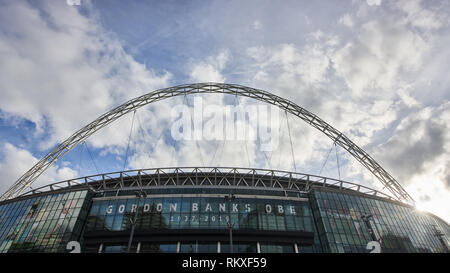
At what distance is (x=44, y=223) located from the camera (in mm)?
42344

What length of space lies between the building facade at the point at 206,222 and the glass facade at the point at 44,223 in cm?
18

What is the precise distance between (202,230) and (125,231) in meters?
14.4

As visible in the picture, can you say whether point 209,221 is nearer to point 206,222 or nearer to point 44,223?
point 206,222

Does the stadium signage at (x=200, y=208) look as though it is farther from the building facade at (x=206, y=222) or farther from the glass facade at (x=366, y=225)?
the glass facade at (x=366, y=225)

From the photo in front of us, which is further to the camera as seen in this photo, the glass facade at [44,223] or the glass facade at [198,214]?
the glass facade at [198,214]

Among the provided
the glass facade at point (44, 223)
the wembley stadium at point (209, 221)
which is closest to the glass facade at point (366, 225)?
the wembley stadium at point (209, 221)

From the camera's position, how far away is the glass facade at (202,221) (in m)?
39.6

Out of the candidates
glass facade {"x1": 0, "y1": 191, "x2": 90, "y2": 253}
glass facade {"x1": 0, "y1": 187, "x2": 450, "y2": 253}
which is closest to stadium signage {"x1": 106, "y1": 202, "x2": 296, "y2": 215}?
glass facade {"x1": 0, "y1": 187, "x2": 450, "y2": 253}

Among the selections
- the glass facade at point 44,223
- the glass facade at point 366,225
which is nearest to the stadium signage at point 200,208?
the glass facade at point 44,223

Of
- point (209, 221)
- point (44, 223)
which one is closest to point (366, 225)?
point (209, 221)

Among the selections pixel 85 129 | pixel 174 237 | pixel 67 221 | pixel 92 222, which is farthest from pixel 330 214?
pixel 85 129

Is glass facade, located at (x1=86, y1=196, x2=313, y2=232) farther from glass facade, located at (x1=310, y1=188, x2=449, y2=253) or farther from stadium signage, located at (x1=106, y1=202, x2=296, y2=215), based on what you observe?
glass facade, located at (x1=310, y1=188, x2=449, y2=253)

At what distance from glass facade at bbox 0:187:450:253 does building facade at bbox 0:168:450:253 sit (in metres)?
0.18
